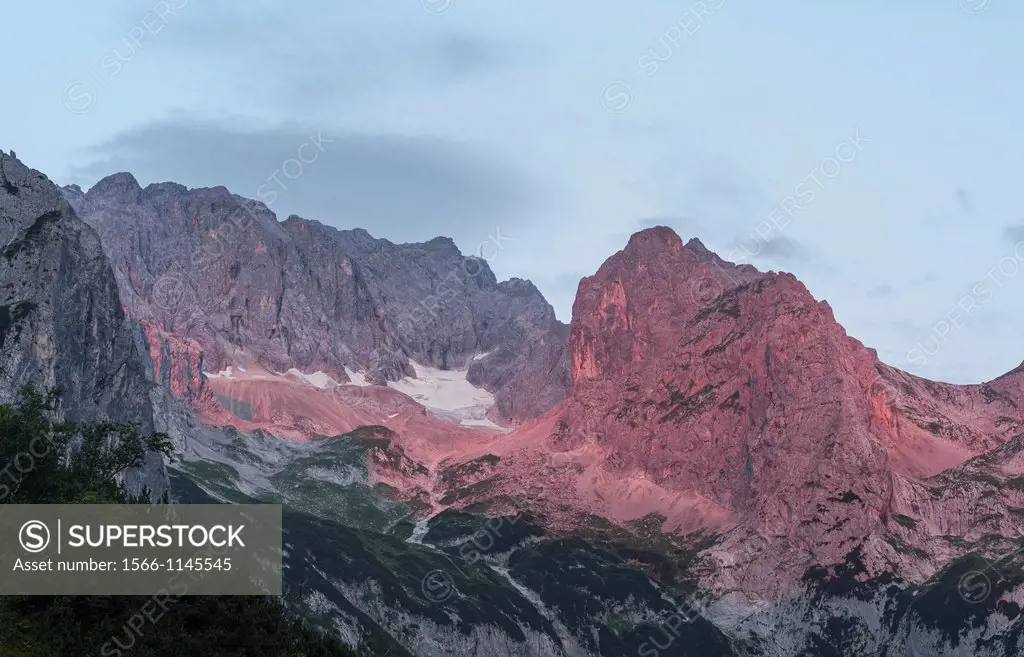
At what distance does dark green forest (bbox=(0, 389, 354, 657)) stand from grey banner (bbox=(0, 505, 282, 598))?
1034 mm

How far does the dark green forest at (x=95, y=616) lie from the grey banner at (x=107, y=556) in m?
1.03

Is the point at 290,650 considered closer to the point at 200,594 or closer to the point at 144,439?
the point at 200,594

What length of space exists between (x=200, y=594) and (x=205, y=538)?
14905 mm

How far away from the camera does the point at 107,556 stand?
11056 cm

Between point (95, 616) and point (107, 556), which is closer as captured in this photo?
point (95, 616)

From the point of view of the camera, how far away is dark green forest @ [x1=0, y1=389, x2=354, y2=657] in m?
99.8

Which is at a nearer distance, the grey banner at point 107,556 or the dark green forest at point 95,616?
the dark green forest at point 95,616

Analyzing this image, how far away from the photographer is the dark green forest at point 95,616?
327ft

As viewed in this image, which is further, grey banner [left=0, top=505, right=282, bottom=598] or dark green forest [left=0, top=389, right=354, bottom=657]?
grey banner [left=0, top=505, right=282, bottom=598]

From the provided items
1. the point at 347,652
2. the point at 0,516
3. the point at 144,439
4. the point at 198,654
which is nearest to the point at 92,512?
the point at 0,516

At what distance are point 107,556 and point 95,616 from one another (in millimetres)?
6614

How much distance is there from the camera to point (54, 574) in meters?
106

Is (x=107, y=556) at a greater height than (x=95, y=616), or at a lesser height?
greater

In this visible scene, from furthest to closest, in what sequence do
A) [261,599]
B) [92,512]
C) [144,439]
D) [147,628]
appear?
[144,439]
[261,599]
[92,512]
[147,628]
